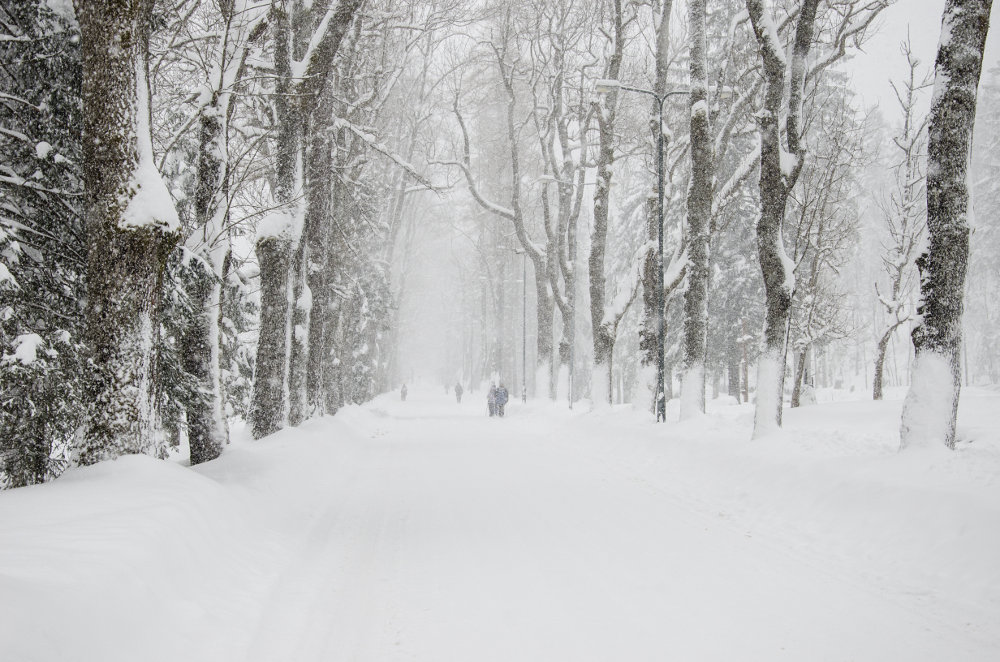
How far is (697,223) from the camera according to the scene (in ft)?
47.7

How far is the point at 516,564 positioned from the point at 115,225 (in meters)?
5.05

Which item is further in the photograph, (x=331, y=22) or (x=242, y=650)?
(x=331, y=22)

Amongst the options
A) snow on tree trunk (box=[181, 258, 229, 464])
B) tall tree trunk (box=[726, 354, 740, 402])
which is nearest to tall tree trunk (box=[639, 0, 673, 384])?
snow on tree trunk (box=[181, 258, 229, 464])

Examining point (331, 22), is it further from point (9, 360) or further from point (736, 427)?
point (736, 427)

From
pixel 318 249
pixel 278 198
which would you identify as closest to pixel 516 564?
pixel 278 198

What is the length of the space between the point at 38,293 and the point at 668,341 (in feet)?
95.2

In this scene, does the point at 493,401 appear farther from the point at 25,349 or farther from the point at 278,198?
the point at 25,349

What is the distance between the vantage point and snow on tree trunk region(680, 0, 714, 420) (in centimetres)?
1423

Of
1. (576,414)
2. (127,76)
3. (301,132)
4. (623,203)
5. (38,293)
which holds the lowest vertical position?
(576,414)

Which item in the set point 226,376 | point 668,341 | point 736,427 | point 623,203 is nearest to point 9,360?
→ point 226,376

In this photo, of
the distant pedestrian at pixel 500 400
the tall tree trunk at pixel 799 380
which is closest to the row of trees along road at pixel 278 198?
the tall tree trunk at pixel 799 380

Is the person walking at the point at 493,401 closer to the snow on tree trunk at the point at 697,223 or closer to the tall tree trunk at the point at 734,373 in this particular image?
the tall tree trunk at the point at 734,373

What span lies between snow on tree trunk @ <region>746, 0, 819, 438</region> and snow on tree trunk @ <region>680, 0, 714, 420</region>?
2.60 meters

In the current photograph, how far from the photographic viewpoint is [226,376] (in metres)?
13.5
